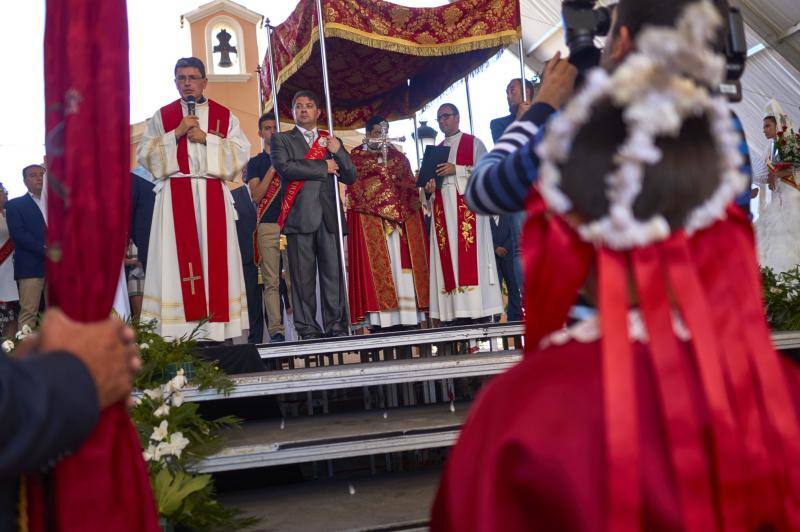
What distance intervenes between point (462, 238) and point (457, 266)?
24 cm

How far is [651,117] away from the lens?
3.67 feet

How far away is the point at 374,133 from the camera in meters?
7.12

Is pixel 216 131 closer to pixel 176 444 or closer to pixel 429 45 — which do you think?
pixel 429 45

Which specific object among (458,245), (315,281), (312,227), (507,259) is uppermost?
(312,227)

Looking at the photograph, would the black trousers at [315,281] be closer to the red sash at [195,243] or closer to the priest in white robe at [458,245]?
the red sash at [195,243]

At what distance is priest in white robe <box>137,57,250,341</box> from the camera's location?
5.25 metres

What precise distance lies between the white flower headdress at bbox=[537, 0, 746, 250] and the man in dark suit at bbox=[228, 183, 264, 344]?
602 cm

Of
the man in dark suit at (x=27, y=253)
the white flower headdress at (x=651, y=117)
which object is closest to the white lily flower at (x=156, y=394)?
the white flower headdress at (x=651, y=117)

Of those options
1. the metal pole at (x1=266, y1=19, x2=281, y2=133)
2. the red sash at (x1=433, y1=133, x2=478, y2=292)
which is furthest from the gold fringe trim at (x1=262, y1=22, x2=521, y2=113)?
the red sash at (x1=433, y1=133, x2=478, y2=292)

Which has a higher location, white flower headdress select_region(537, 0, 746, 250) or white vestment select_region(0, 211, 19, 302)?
white vestment select_region(0, 211, 19, 302)

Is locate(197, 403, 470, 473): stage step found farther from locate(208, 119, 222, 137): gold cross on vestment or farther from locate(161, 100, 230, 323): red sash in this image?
locate(208, 119, 222, 137): gold cross on vestment

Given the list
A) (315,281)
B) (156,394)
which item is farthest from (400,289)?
(156,394)

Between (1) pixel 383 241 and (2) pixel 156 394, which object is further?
(1) pixel 383 241

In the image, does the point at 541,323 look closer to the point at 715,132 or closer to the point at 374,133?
the point at 715,132
